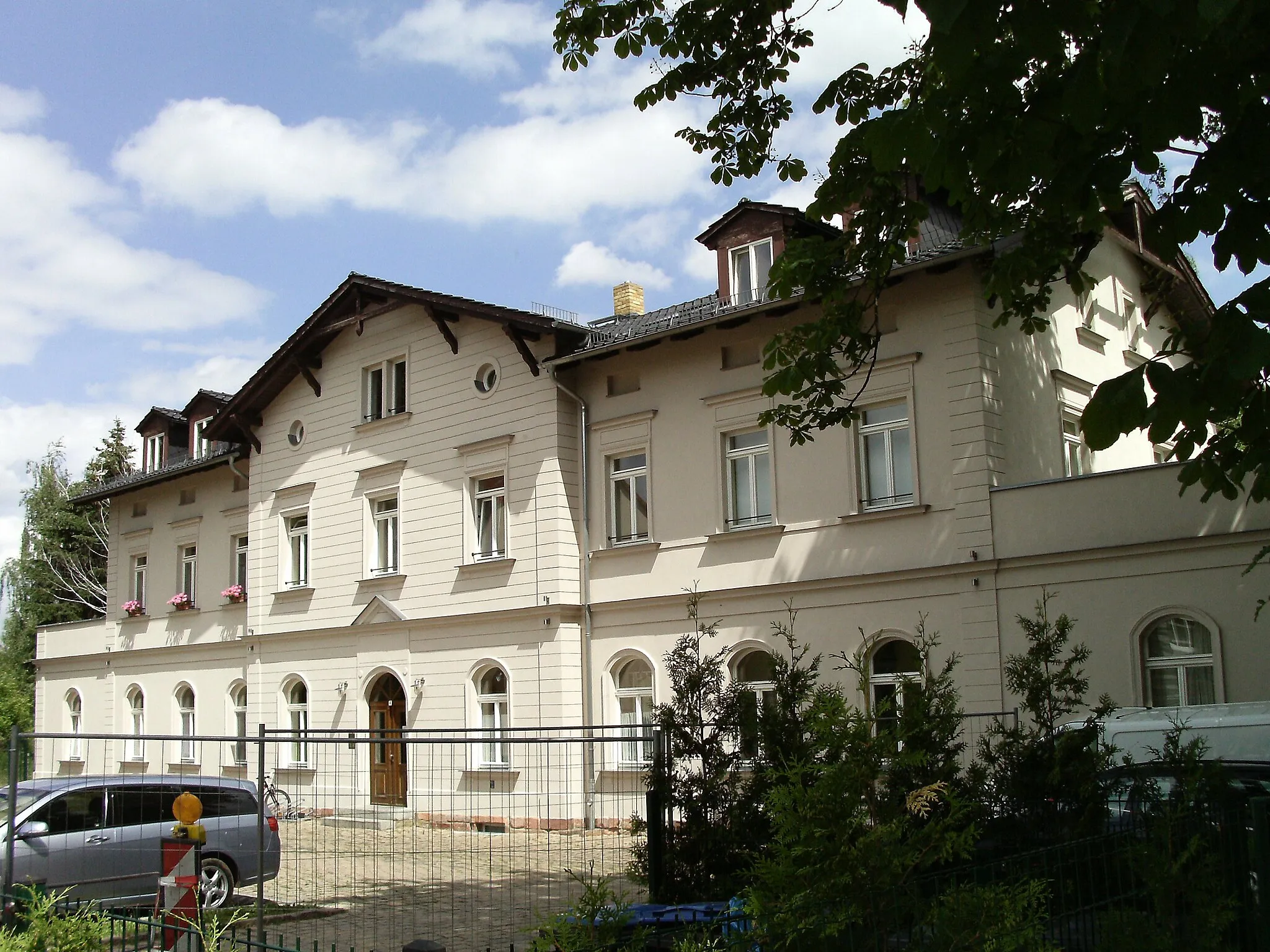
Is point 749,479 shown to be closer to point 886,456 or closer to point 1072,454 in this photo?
point 886,456

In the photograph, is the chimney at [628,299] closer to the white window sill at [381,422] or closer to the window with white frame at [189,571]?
the white window sill at [381,422]

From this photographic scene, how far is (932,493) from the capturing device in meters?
17.3

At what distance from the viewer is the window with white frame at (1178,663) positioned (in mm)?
15008

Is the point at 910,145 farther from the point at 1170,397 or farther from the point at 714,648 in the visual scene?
the point at 714,648

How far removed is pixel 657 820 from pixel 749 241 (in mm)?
12543

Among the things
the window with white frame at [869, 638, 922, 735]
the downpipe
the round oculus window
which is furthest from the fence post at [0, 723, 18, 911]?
the round oculus window

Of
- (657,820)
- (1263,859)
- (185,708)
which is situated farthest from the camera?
(185,708)

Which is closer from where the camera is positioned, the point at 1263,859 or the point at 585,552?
the point at 1263,859

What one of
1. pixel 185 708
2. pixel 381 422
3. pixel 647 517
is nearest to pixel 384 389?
pixel 381 422

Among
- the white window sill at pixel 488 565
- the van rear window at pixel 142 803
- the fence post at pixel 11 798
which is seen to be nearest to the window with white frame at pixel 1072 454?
the white window sill at pixel 488 565

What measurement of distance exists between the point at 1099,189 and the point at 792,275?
4.67m

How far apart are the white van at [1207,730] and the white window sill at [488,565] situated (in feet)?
40.0

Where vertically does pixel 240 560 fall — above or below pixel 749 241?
below

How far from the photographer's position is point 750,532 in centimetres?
1933
